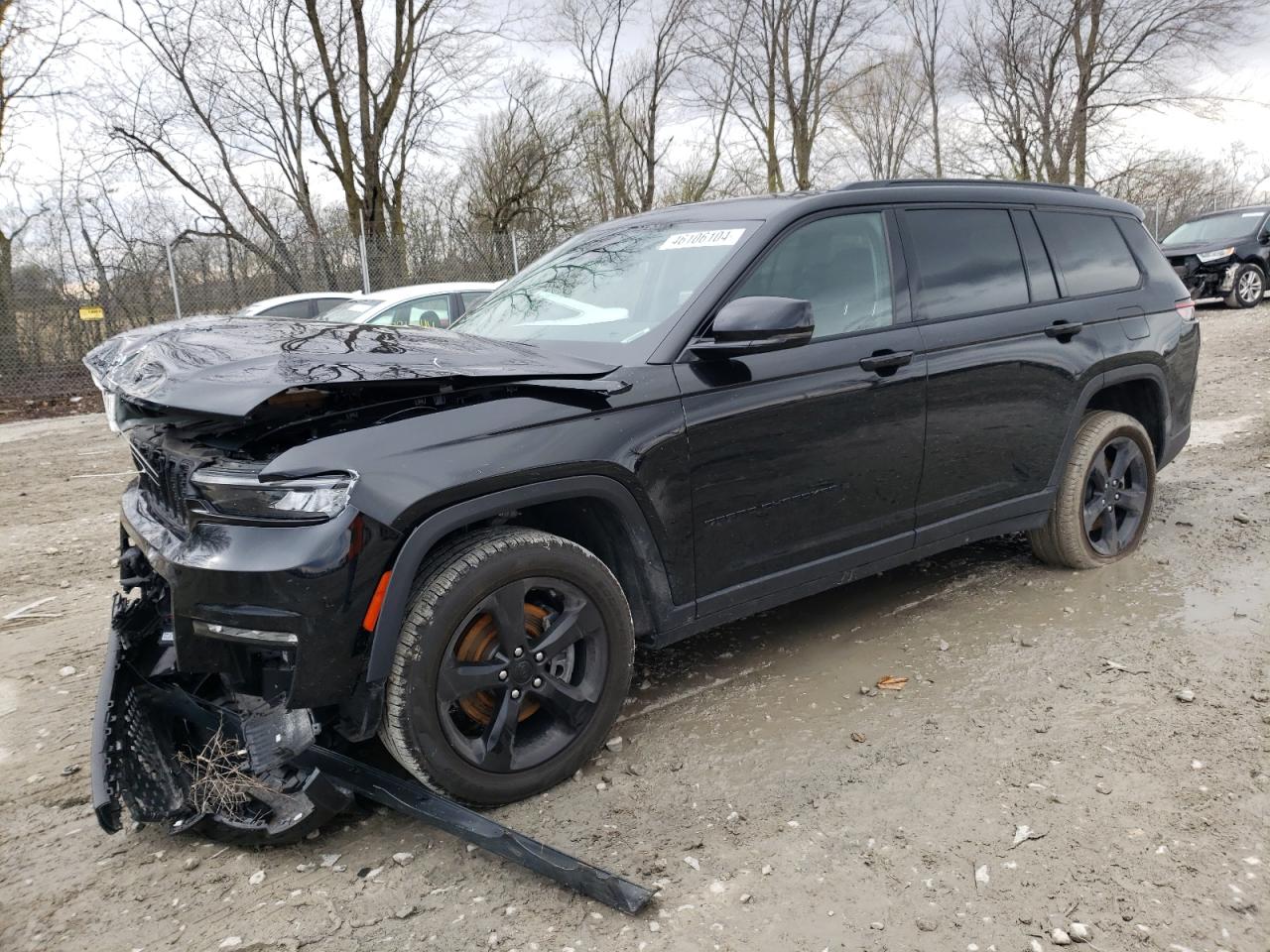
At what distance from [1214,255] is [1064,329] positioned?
49.8 feet

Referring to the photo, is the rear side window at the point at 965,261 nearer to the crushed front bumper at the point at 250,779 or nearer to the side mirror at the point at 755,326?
the side mirror at the point at 755,326

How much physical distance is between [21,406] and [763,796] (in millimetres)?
14594

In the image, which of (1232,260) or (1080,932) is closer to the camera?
(1080,932)

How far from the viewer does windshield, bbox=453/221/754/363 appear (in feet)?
10.6

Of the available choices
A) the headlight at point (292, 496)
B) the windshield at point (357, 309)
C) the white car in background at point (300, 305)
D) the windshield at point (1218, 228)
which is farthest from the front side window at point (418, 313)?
the windshield at point (1218, 228)

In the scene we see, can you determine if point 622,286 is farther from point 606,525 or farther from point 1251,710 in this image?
point 1251,710

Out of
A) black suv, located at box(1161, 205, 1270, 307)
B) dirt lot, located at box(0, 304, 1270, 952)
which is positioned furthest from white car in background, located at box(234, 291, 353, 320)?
black suv, located at box(1161, 205, 1270, 307)

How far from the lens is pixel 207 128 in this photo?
63.6 ft

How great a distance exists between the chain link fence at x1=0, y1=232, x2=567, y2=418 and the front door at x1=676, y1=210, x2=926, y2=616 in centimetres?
1097

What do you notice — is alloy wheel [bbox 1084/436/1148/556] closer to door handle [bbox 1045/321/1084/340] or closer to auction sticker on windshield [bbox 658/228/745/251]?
door handle [bbox 1045/321/1084/340]

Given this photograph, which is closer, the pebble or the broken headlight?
the pebble

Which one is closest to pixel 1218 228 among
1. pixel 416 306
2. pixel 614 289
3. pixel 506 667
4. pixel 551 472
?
pixel 416 306

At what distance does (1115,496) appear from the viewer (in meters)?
4.62

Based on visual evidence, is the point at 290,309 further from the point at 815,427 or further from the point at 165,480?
the point at 815,427
